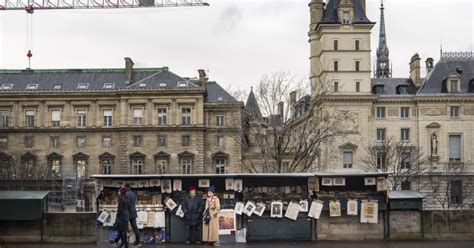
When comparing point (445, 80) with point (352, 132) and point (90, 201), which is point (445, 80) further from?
point (90, 201)

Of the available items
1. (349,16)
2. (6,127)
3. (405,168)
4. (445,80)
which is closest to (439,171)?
(405,168)

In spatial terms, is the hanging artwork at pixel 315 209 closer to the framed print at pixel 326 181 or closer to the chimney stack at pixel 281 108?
the framed print at pixel 326 181

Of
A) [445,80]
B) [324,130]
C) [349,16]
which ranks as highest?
[349,16]

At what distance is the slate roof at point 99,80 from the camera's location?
9125 cm

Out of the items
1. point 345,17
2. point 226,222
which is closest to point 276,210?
point 226,222

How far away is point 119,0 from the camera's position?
81.9 meters

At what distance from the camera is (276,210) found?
26.0m

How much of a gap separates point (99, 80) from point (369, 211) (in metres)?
70.6

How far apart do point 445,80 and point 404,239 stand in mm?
66887

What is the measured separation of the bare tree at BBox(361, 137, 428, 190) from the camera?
8262 cm

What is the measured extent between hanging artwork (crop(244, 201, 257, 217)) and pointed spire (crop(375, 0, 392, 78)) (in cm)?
11637

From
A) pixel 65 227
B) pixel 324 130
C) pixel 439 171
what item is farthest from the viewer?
pixel 439 171

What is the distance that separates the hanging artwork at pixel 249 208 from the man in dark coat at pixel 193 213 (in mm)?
1635

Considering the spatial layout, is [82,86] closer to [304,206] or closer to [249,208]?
[249,208]
